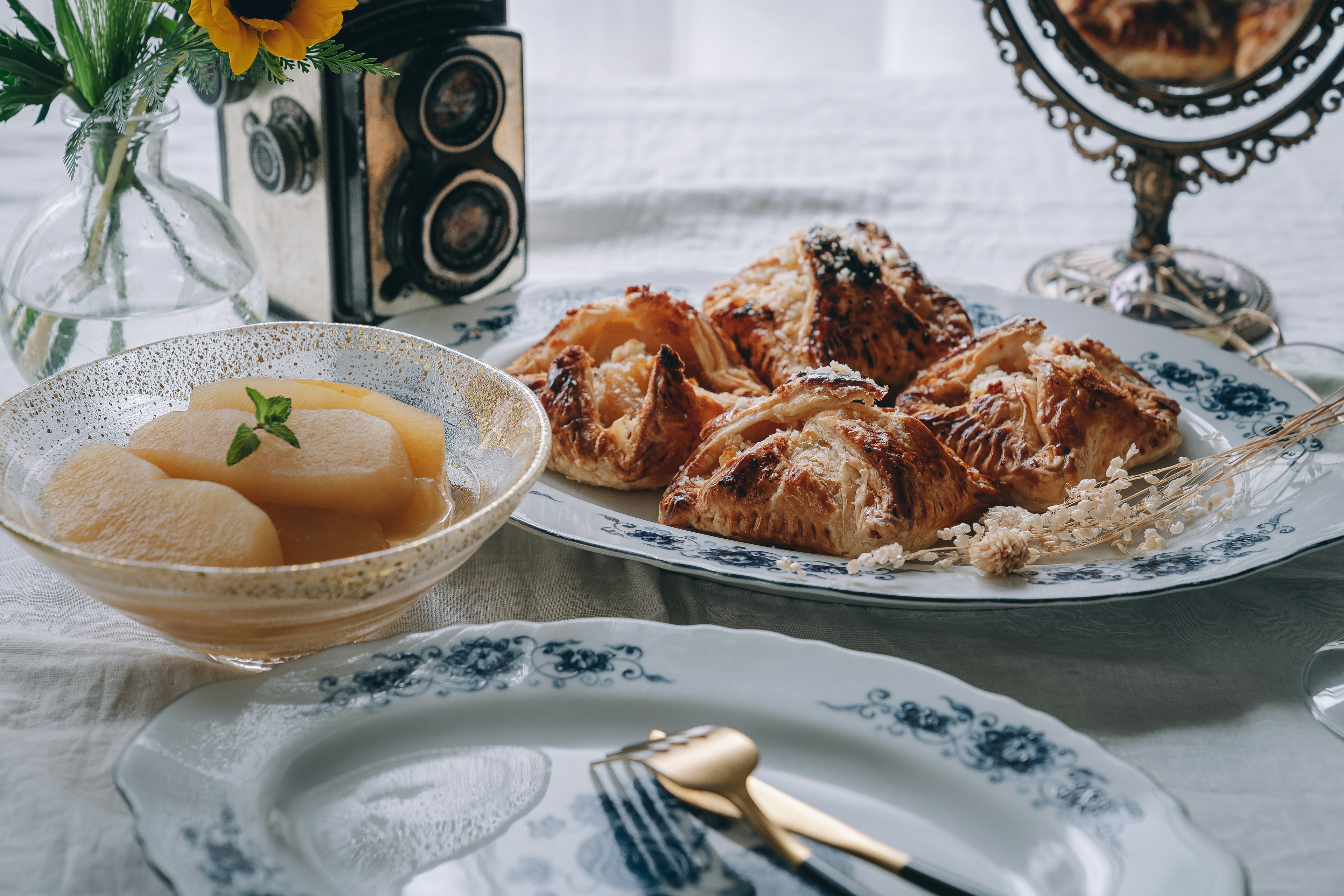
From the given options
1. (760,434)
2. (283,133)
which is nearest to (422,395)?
(760,434)

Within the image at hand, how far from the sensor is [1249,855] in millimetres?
851

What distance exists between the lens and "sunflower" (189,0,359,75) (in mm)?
1078

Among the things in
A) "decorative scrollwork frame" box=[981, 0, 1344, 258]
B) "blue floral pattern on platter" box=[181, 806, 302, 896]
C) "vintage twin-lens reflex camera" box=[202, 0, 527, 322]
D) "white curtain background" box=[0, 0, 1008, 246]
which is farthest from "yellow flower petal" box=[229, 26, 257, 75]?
"white curtain background" box=[0, 0, 1008, 246]

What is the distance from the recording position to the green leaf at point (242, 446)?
908mm

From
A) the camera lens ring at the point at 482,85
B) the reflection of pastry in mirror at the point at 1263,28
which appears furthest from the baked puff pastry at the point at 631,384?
the reflection of pastry in mirror at the point at 1263,28

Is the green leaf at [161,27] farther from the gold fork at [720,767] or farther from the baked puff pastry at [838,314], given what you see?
the gold fork at [720,767]

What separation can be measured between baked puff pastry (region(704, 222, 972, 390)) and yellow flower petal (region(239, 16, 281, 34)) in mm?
742

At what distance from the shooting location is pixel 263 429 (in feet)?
3.08

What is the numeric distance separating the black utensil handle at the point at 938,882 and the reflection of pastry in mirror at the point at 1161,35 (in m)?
1.67

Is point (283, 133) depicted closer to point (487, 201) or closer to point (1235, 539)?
point (487, 201)

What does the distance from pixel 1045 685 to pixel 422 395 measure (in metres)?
0.70

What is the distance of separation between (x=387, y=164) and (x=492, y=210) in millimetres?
212

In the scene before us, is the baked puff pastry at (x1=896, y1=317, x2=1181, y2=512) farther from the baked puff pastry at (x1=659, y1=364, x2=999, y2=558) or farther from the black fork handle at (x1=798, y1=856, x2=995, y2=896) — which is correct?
the black fork handle at (x1=798, y1=856, x2=995, y2=896)

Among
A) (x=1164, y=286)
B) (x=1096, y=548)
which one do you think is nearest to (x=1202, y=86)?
(x=1164, y=286)
